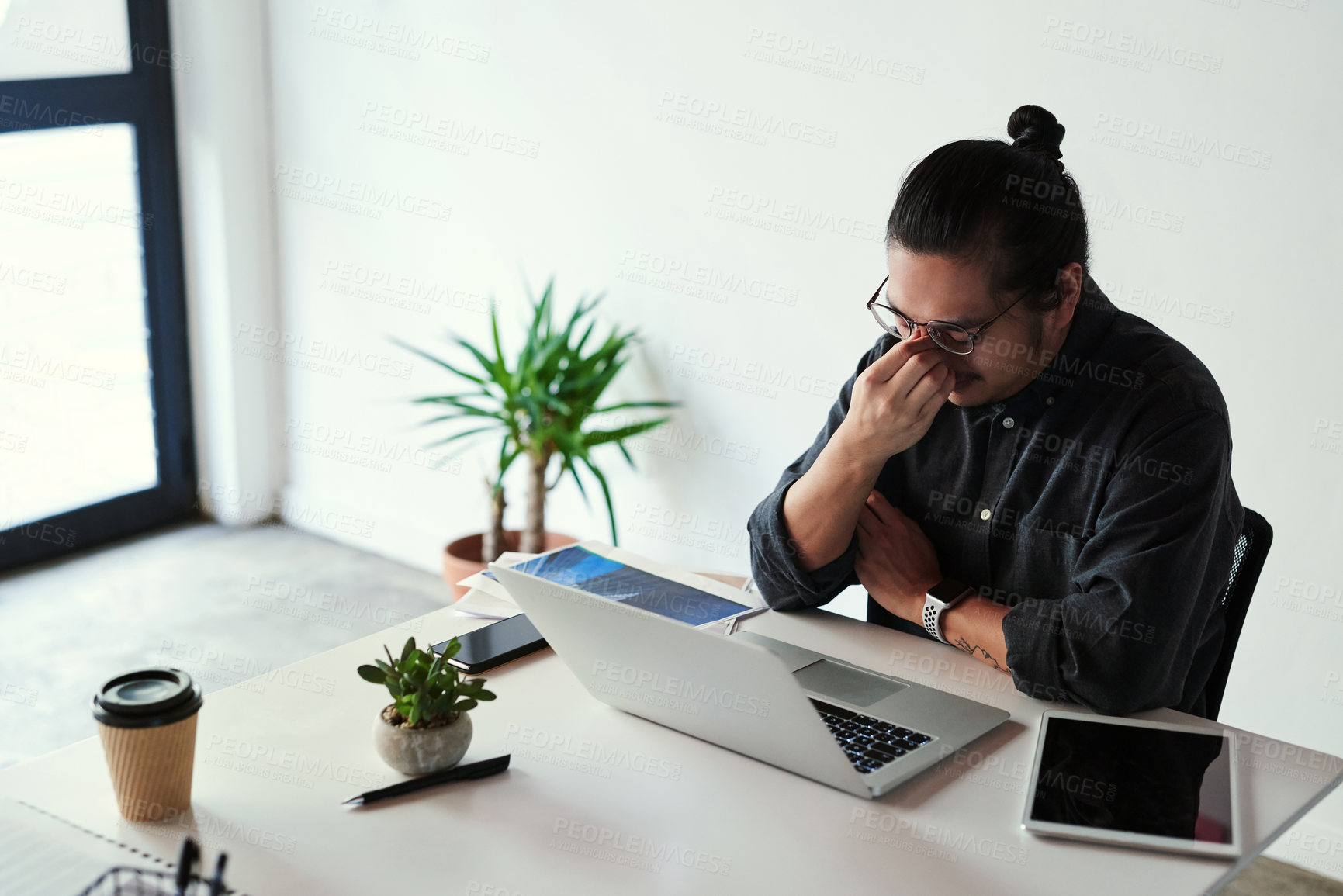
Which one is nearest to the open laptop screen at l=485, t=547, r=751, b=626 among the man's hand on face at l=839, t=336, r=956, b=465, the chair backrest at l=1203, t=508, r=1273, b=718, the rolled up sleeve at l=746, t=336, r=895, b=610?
the rolled up sleeve at l=746, t=336, r=895, b=610

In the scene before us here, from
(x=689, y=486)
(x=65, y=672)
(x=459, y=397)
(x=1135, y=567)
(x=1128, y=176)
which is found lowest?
(x=65, y=672)

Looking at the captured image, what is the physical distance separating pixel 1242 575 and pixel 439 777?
114cm

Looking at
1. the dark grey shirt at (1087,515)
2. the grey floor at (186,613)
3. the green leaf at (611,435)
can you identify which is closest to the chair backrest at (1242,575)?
the dark grey shirt at (1087,515)

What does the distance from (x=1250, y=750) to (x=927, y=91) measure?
1804 mm

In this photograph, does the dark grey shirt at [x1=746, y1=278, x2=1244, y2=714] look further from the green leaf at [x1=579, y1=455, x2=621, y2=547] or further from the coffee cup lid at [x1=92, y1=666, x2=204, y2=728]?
the green leaf at [x1=579, y1=455, x2=621, y2=547]

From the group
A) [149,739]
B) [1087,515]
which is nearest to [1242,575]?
[1087,515]

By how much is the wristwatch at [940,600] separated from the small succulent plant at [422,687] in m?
0.69

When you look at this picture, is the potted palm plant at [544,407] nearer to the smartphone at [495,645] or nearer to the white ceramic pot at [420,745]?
the smartphone at [495,645]

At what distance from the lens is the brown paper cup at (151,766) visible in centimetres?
119

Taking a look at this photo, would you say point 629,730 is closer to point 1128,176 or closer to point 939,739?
point 939,739

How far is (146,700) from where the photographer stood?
3.97 feet

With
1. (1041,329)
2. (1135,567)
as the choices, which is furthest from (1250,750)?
(1041,329)

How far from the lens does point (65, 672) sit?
3.32 meters

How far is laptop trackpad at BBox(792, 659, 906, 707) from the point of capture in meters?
1.54
